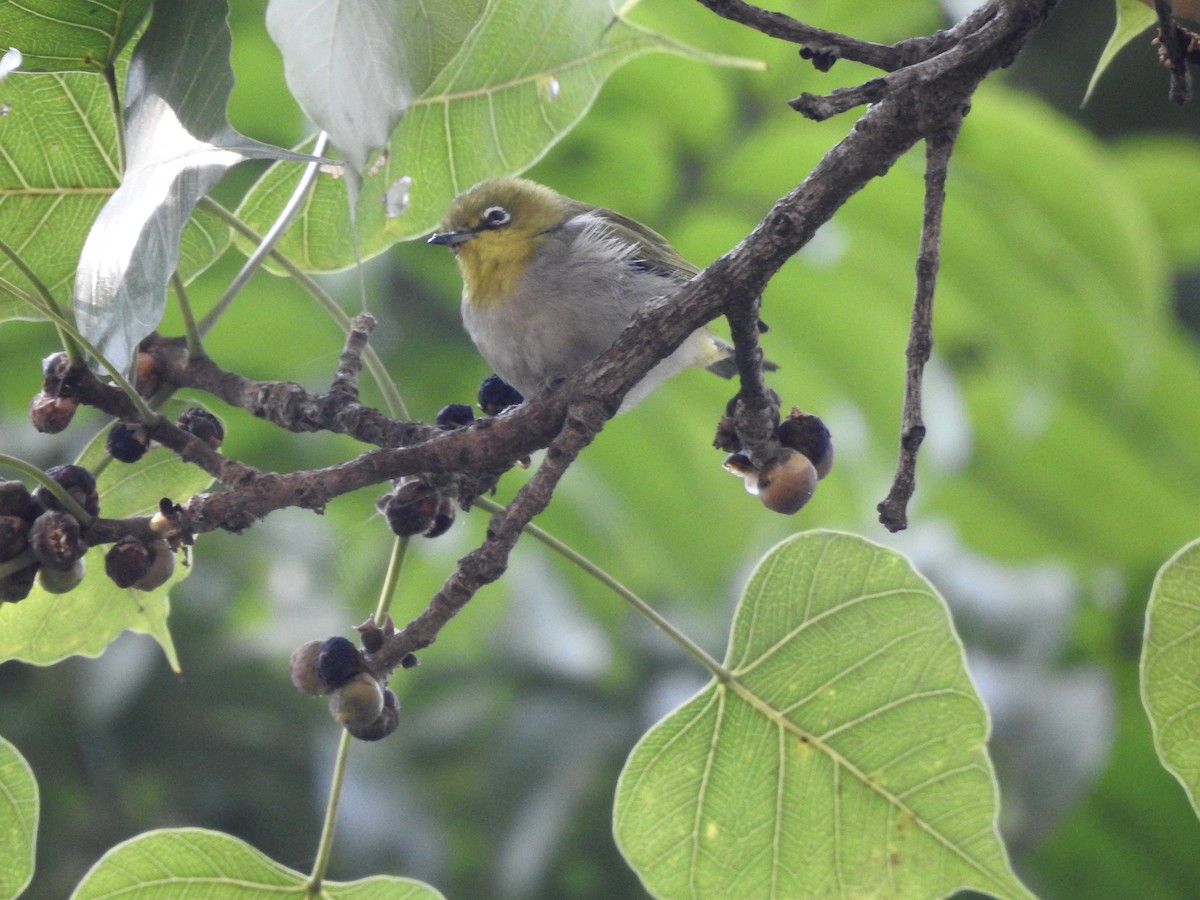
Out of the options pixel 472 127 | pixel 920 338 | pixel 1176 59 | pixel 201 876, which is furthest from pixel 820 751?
pixel 472 127

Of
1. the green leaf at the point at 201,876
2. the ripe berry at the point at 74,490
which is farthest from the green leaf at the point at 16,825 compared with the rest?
the ripe berry at the point at 74,490

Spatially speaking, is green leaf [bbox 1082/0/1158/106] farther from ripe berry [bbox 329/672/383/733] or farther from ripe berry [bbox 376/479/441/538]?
ripe berry [bbox 329/672/383/733]

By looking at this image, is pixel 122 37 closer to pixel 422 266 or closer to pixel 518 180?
pixel 518 180

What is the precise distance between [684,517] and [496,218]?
0.86 m

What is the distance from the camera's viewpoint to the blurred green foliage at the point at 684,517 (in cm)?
287

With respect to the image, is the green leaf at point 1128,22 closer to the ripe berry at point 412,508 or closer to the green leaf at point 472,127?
the green leaf at point 472,127

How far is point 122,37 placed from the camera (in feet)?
4.76

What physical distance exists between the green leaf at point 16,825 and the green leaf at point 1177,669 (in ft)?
4.28

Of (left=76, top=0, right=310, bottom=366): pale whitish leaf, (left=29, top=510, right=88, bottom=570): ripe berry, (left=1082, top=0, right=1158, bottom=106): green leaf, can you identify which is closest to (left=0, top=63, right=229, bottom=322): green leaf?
(left=76, top=0, right=310, bottom=366): pale whitish leaf

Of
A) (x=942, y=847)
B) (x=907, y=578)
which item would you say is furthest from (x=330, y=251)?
(x=942, y=847)

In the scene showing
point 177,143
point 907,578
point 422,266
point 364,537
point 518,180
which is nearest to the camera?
point 177,143

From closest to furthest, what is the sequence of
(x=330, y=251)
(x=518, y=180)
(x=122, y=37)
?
(x=122, y=37) → (x=330, y=251) → (x=518, y=180)

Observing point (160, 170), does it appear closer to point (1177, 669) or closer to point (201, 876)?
point (201, 876)

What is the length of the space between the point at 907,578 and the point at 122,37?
3.76 feet
